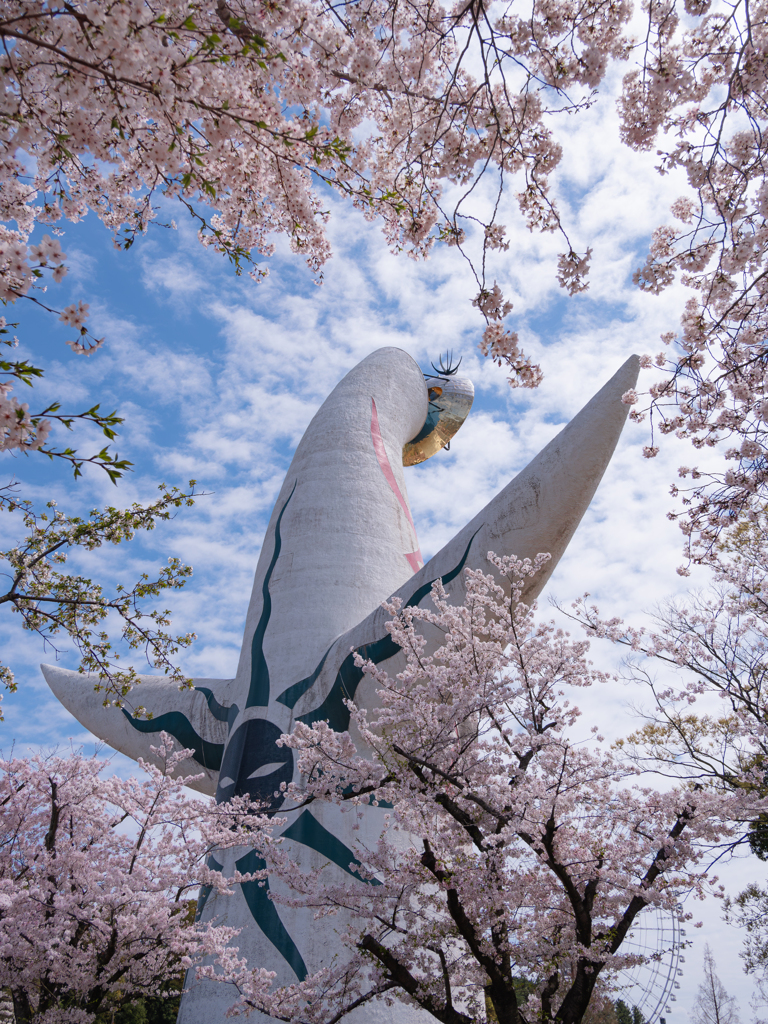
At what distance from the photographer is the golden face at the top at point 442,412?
54.0ft

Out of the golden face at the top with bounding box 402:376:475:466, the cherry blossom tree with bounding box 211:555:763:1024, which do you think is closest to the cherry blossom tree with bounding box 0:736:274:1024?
the cherry blossom tree with bounding box 211:555:763:1024

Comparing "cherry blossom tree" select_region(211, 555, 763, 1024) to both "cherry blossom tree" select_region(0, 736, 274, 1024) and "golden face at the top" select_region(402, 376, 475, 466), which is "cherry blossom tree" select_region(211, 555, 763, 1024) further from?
"golden face at the top" select_region(402, 376, 475, 466)

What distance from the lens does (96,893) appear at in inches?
280

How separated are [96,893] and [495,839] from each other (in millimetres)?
4714

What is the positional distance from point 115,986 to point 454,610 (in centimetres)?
504

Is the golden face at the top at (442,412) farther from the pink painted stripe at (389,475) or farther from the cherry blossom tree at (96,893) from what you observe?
the cherry blossom tree at (96,893)

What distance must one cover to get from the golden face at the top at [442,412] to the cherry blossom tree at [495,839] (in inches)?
411

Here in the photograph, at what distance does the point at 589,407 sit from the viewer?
7.62 m

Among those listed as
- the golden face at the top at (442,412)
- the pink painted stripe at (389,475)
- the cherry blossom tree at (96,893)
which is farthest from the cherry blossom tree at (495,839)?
the golden face at the top at (442,412)

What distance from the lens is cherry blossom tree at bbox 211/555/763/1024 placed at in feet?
16.1

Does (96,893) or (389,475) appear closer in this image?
(96,893)

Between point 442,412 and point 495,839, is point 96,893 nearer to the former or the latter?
point 495,839

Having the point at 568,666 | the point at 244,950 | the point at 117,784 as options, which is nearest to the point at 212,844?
the point at 244,950

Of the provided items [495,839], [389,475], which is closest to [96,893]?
[495,839]
